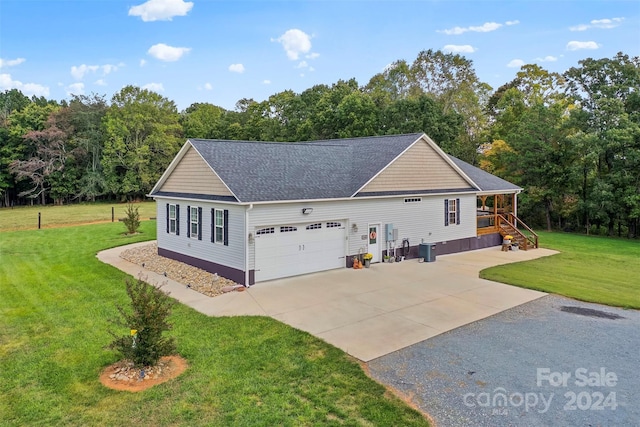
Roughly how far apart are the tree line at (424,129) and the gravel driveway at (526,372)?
61.7 feet

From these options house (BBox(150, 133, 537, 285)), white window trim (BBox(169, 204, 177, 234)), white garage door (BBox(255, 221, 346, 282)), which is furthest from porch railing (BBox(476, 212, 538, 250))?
white window trim (BBox(169, 204, 177, 234))

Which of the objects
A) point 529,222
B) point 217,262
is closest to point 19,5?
point 217,262

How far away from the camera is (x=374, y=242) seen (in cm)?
1584

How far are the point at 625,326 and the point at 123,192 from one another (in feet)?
164

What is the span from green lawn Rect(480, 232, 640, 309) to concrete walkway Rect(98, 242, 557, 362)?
3.25 feet

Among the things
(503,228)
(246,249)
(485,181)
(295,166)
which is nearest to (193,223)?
(246,249)

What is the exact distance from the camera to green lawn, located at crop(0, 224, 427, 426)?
18.0 ft

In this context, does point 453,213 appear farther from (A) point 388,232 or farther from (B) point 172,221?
(B) point 172,221

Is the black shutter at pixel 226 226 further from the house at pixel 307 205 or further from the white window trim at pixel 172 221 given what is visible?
the white window trim at pixel 172 221

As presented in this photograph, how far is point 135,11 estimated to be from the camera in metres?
19.8

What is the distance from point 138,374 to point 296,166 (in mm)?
10459

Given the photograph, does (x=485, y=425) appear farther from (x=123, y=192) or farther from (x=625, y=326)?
(x=123, y=192)

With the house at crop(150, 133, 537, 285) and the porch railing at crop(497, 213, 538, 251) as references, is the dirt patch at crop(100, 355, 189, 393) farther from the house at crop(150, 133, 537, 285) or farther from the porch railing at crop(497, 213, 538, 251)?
the porch railing at crop(497, 213, 538, 251)

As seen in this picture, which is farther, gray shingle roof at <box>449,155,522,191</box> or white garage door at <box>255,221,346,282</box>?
gray shingle roof at <box>449,155,522,191</box>
